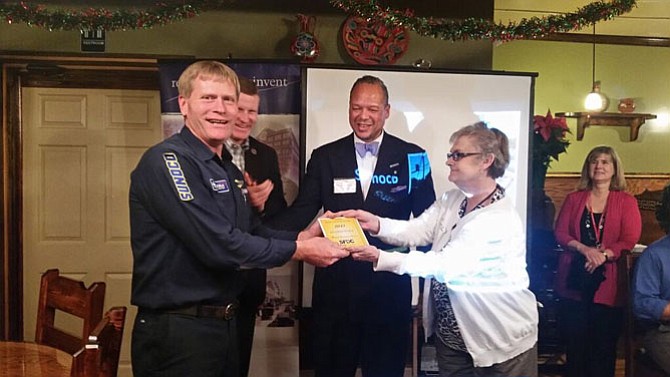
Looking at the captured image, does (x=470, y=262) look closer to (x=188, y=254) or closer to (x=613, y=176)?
(x=613, y=176)

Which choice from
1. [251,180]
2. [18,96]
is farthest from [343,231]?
[18,96]

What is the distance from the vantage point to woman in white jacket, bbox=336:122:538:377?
7.93 ft

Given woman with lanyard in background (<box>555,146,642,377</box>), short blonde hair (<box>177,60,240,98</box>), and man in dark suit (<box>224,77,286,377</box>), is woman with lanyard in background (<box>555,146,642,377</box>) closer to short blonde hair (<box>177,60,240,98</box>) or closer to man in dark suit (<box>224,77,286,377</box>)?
man in dark suit (<box>224,77,286,377</box>)

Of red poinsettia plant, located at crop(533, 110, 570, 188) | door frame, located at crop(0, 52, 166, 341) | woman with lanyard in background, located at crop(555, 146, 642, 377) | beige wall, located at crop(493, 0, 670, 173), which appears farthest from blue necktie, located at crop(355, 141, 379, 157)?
beige wall, located at crop(493, 0, 670, 173)

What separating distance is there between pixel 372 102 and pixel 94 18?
121cm

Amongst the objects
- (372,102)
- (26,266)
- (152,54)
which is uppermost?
(152,54)

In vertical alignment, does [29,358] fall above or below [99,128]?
below

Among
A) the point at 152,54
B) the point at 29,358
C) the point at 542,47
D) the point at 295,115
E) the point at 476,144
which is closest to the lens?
the point at 29,358

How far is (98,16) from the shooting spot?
260 cm

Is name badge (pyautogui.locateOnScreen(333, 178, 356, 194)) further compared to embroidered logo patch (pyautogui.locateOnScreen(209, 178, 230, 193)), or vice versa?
name badge (pyautogui.locateOnScreen(333, 178, 356, 194))

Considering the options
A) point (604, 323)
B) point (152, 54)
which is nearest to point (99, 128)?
point (152, 54)

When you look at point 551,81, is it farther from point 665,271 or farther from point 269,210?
point 269,210

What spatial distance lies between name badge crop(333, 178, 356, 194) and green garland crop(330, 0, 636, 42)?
0.71 m

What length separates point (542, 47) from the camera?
4.73 m
